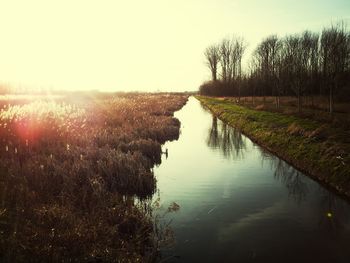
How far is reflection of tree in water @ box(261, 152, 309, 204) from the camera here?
1244 cm

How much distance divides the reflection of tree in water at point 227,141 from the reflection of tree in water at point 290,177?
2.08 m

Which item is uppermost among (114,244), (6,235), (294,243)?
(6,235)

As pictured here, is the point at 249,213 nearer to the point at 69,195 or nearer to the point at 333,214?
the point at 333,214

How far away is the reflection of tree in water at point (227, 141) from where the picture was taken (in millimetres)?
20636

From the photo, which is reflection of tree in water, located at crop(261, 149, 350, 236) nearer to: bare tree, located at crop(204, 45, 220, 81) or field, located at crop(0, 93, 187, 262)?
field, located at crop(0, 93, 187, 262)

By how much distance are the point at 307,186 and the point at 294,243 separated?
5.39m

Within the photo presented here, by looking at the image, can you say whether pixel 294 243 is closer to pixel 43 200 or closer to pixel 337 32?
pixel 43 200

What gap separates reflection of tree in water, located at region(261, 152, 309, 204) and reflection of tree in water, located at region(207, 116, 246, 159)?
6.81 ft

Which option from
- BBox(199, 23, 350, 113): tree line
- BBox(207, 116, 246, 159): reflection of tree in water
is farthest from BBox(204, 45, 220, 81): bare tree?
BBox(207, 116, 246, 159): reflection of tree in water

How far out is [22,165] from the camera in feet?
34.6

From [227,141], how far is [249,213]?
48.0 feet

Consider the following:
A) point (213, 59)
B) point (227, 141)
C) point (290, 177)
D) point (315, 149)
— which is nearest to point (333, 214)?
point (290, 177)

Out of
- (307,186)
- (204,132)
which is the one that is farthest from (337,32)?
(307,186)

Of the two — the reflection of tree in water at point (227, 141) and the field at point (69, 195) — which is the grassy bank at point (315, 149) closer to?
the reflection of tree in water at point (227, 141)
